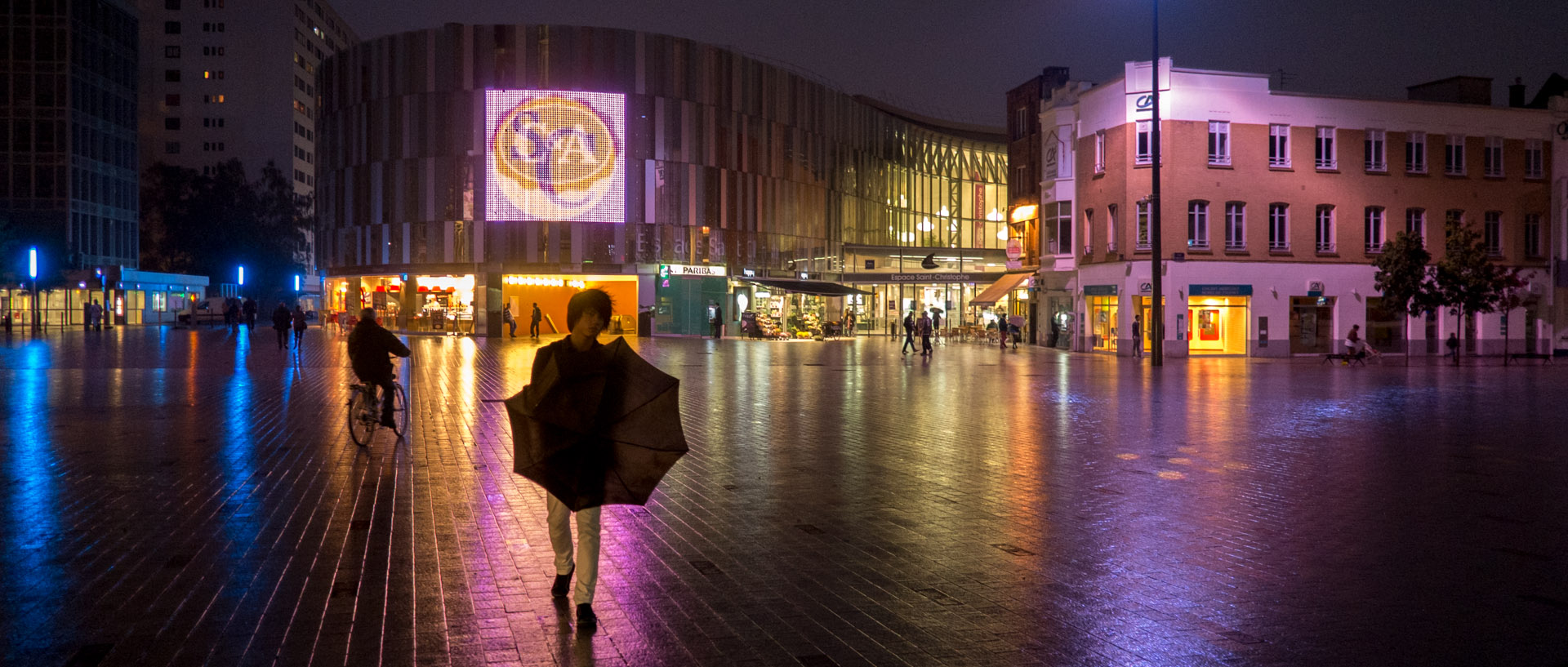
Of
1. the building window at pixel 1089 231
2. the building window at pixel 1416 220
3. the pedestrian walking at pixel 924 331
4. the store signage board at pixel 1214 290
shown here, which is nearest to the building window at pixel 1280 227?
A: the store signage board at pixel 1214 290

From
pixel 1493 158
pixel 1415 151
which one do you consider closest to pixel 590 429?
pixel 1415 151

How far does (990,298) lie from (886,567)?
144 ft

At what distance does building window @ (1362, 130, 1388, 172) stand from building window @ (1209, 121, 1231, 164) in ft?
19.3

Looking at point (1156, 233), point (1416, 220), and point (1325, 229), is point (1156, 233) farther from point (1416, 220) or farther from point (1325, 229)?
point (1416, 220)

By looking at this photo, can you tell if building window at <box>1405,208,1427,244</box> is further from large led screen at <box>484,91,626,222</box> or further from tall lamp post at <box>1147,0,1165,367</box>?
large led screen at <box>484,91,626,222</box>

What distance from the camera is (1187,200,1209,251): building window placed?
4003 cm

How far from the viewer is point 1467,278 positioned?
3644cm

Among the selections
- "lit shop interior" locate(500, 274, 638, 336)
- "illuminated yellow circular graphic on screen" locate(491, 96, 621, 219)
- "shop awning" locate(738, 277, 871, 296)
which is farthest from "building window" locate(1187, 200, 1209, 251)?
"illuminated yellow circular graphic on screen" locate(491, 96, 621, 219)

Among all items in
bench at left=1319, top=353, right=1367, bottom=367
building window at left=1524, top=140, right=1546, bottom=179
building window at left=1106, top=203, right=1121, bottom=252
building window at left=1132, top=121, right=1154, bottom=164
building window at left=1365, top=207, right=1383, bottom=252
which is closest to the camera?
bench at left=1319, top=353, right=1367, bottom=367

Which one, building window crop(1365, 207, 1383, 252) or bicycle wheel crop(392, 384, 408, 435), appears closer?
bicycle wheel crop(392, 384, 408, 435)

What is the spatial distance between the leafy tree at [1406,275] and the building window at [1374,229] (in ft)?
15.7

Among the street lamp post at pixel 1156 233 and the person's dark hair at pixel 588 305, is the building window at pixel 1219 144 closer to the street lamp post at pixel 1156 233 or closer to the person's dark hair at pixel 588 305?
the street lamp post at pixel 1156 233

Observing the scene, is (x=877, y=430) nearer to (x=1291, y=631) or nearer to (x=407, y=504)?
(x=407, y=504)

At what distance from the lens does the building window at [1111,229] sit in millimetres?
41562
